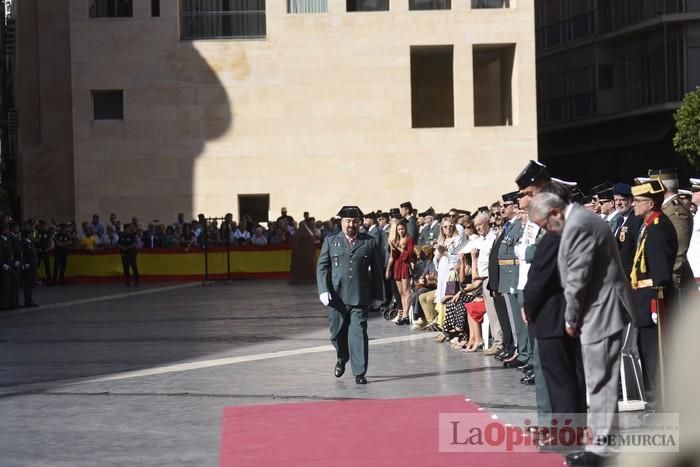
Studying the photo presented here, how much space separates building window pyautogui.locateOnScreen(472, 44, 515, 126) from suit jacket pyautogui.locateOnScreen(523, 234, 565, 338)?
3934 cm

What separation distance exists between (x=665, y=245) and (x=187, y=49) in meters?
37.0

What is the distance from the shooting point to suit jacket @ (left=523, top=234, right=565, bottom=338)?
33.1ft

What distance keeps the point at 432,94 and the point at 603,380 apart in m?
43.3

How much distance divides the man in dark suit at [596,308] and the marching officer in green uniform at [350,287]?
5.84 metres

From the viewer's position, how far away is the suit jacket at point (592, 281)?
9602 millimetres

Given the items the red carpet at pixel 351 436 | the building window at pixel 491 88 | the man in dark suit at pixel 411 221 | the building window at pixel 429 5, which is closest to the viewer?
the red carpet at pixel 351 436

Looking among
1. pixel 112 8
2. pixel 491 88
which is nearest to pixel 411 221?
pixel 112 8

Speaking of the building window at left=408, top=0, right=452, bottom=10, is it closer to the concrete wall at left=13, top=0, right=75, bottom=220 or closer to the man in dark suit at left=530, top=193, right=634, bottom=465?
the concrete wall at left=13, top=0, right=75, bottom=220

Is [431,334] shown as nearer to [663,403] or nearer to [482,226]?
[482,226]

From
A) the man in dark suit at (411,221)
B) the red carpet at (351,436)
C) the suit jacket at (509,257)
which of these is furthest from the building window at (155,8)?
the red carpet at (351,436)

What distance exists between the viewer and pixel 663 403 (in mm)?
11555

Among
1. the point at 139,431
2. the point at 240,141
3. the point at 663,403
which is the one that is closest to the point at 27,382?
the point at 139,431

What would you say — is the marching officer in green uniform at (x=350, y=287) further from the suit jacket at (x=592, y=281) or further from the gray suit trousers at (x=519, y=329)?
the suit jacket at (x=592, y=281)

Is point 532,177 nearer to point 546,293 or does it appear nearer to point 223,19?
point 546,293
